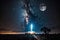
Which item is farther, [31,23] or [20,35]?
[31,23]

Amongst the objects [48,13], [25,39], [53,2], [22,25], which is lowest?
[25,39]

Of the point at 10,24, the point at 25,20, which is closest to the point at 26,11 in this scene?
the point at 25,20

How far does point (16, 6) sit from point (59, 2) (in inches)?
97.6

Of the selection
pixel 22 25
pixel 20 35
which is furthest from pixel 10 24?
pixel 20 35

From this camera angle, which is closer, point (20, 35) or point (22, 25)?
point (20, 35)

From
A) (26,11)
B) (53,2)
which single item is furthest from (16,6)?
(53,2)

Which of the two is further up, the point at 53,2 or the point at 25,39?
the point at 53,2

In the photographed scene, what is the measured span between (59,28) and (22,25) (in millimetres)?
2060

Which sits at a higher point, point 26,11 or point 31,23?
point 26,11

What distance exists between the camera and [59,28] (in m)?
9.92

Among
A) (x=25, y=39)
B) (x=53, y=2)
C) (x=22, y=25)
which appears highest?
(x=53, y=2)

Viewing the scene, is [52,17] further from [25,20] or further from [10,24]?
[10,24]

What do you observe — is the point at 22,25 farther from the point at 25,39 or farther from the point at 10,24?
the point at 25,39

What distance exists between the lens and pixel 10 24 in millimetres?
10219
